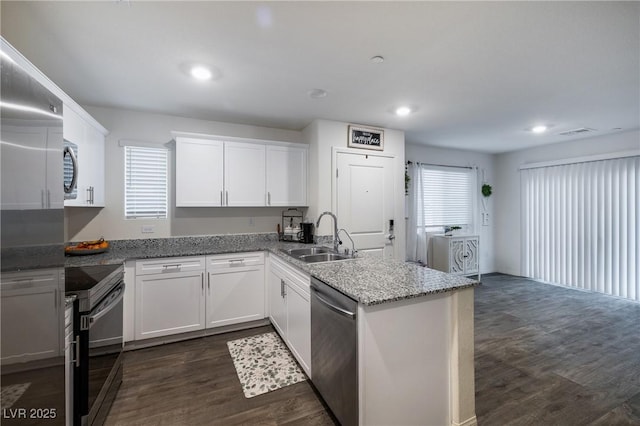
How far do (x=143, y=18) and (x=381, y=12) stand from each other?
4.68ft

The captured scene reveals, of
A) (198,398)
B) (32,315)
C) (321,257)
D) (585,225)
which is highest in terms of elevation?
(585,225)

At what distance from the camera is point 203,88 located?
2.51m

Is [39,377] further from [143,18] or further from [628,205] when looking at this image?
[628,205]

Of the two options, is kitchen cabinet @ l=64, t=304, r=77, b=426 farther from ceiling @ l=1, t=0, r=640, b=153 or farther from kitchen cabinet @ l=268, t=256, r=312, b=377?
ceiling @ l=1, t=0, r=640, b=153

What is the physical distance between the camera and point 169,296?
2729mm

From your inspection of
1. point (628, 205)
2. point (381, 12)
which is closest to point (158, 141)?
point (381, 12)

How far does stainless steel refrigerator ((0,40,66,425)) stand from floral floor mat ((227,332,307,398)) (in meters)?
1.29

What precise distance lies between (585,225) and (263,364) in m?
5.54

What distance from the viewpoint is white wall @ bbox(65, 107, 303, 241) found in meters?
2.95

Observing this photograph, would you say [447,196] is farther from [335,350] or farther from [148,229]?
[148,229]

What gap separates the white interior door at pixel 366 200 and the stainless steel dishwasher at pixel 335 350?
1722 millimetres

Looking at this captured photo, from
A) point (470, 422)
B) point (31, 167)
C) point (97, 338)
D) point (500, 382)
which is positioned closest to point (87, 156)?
point (97, 338)

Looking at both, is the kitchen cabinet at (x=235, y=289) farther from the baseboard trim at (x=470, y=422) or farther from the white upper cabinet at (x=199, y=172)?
the baseboard trim at (x=470, y=422)

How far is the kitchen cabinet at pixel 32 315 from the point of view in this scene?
29.5 inches
